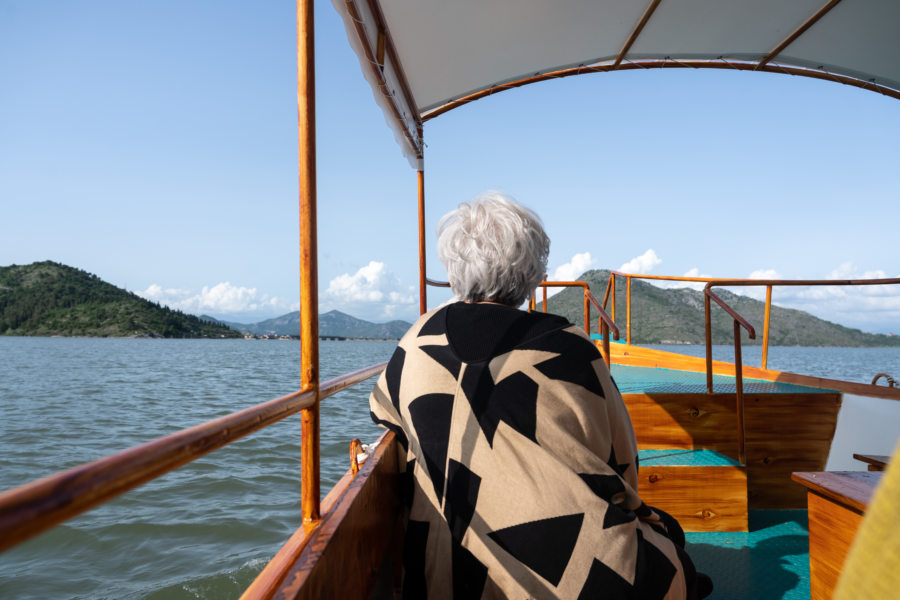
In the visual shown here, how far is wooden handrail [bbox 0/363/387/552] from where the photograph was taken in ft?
1.12

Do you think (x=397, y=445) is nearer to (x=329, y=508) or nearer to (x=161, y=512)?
(x=329, y=508)

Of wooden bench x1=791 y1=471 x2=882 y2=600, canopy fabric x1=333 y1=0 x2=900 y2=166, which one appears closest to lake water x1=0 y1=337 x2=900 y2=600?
wooden bench x1=791 y1=471 x2=882 y2=600

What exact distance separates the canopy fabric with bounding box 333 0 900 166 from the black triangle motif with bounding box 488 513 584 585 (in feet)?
6.40

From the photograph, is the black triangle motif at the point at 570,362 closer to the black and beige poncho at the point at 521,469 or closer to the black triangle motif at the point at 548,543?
the black and beige poncho at the point at 521,469

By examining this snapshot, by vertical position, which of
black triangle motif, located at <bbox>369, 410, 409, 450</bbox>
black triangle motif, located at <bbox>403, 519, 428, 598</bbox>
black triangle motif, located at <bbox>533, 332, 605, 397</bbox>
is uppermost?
black triangle motif, located at <bbox>533, 332, 605, 397</bbox>

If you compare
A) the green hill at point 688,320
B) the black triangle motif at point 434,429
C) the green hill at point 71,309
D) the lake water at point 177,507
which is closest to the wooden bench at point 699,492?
the lake water at point 177,507

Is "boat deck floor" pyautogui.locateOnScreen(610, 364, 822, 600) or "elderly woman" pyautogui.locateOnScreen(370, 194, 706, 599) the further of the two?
"boat deck floor" pyautogui.locateOnScreen(610, 364, 822, 600)

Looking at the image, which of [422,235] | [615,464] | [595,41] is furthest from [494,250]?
[595,41]

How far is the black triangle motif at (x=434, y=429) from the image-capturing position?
123cm

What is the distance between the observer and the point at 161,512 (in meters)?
5.08

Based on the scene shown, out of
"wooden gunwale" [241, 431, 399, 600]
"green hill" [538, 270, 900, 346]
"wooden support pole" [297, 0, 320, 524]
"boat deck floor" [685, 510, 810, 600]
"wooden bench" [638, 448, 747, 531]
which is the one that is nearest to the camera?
"wooden gunwale" [241, 431, 399, 600]

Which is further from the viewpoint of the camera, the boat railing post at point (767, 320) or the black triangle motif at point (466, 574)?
the boat railing post at point (767, 320)

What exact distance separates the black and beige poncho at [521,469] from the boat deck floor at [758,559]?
1.12 m

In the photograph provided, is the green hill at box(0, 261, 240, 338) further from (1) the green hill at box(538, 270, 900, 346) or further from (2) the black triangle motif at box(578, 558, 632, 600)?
(2) the black triangle motif at box(578, 558, 632, 600)
